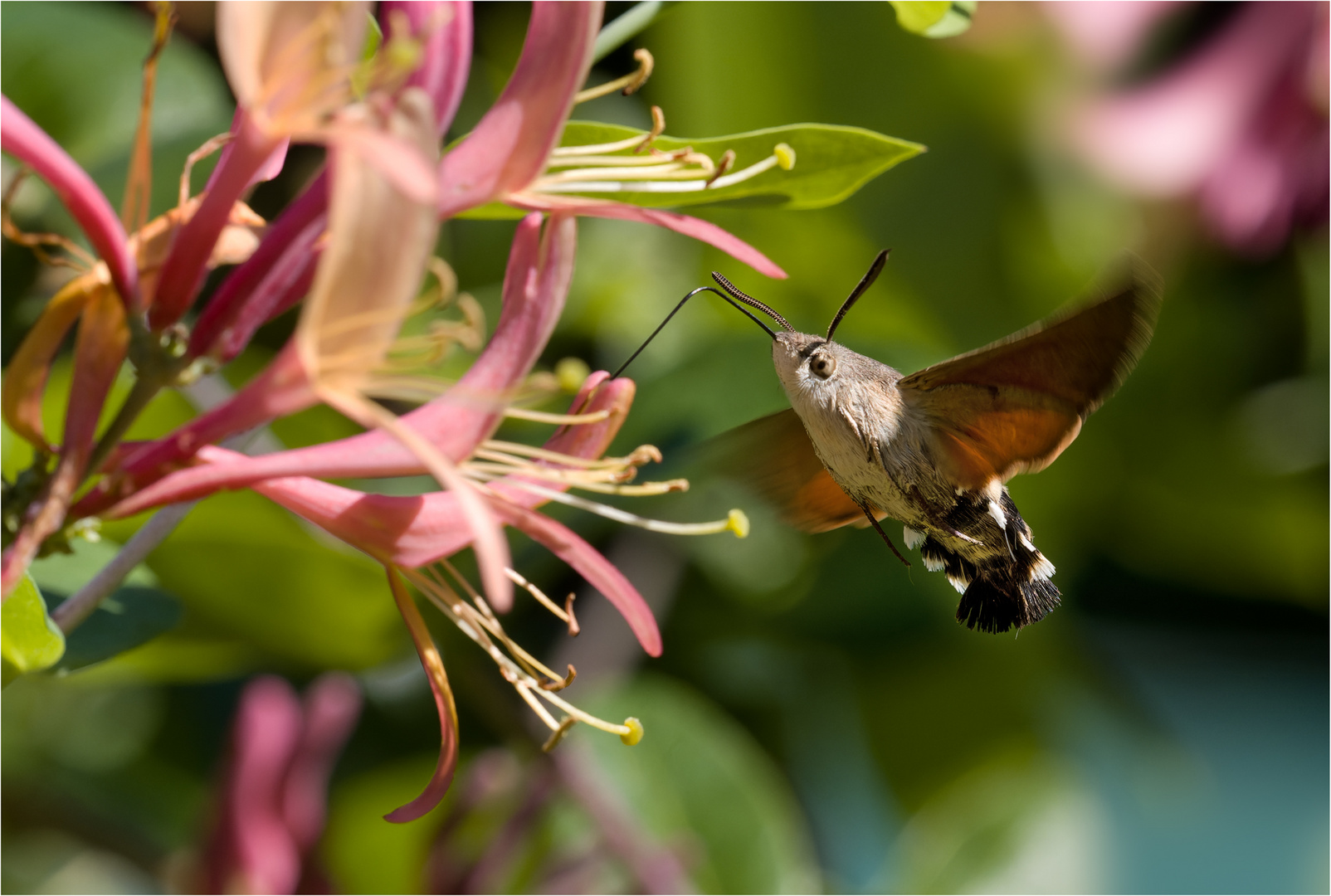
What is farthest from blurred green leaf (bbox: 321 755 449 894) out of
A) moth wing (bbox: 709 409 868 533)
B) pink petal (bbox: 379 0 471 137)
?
pink petal (bbox: 379 0 471 137)

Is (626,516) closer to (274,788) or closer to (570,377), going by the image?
(570,377)

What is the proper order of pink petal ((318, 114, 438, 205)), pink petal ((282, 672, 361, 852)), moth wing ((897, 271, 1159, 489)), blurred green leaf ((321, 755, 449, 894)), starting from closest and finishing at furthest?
pink petal ((318, 114, 438, 205))
moth wing ((897, 271, 1159, 489))
pink petal ((282, 672, 361, 852))
blurred green leaf ((321, 755, 449, 894))

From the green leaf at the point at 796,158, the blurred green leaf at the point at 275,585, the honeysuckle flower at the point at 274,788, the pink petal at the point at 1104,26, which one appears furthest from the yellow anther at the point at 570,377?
the pink petal at the point at 1104,26

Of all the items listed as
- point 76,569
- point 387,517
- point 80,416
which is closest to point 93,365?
point 80,416

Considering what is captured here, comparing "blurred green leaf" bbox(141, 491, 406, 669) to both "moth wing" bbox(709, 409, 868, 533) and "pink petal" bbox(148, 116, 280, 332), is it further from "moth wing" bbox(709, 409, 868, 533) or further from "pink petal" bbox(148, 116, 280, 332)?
"pink petal" bbox(148, 116, 280, 332)

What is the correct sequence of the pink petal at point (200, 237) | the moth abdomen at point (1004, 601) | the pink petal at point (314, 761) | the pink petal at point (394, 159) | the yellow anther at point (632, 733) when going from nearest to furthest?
the pink petal at point (394, 159)
the pink petal at point (200, 237)
the yellow anther at point (632, 733)
the moth abdomen at point (1004, 601)
the pink petal at point (314, 761)

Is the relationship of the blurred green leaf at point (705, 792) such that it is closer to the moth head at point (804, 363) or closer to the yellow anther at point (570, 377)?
the moth head at point (804, 363)
